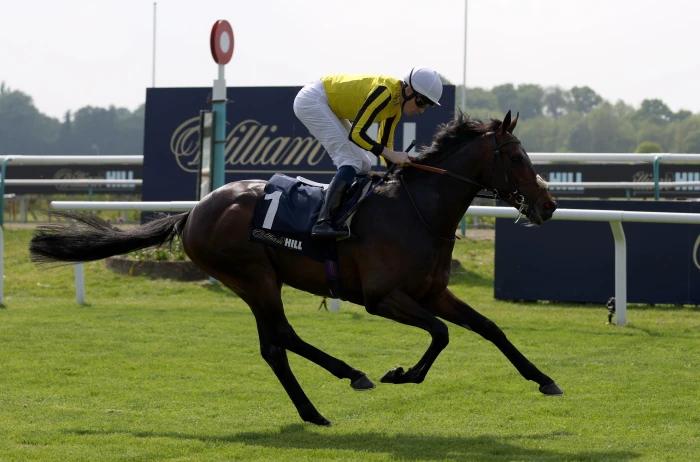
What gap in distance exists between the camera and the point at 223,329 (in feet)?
35.1

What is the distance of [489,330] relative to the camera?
7195mm

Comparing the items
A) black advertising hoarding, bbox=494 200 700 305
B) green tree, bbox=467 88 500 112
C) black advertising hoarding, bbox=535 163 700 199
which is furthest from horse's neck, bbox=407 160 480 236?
green tree, bbox=467 88 500 112

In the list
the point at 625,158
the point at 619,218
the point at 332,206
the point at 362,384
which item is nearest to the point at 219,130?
the point at 625,158

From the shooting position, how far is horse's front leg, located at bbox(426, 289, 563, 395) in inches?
280

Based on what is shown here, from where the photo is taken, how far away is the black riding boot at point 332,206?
730cm

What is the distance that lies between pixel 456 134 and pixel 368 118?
525mm

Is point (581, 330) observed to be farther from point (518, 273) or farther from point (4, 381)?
point (4, 381)

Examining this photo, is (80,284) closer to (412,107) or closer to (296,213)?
(296,213)

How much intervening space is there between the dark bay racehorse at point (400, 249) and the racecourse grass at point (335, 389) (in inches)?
14.8

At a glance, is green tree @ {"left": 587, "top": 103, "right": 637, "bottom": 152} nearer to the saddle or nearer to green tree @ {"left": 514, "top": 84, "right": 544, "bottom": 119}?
green tree @ {"left": 514, "top": 84, "right": 544, "bottom": 119}

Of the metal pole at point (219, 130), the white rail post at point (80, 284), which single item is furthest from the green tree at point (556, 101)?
the white rail post at point (80, 284)

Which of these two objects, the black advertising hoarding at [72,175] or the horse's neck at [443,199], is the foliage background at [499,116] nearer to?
the black advertising hoarding at [72,175]

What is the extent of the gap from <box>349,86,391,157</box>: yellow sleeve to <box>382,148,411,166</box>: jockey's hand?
0.26 ft

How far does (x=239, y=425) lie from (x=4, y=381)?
2.10 metres
